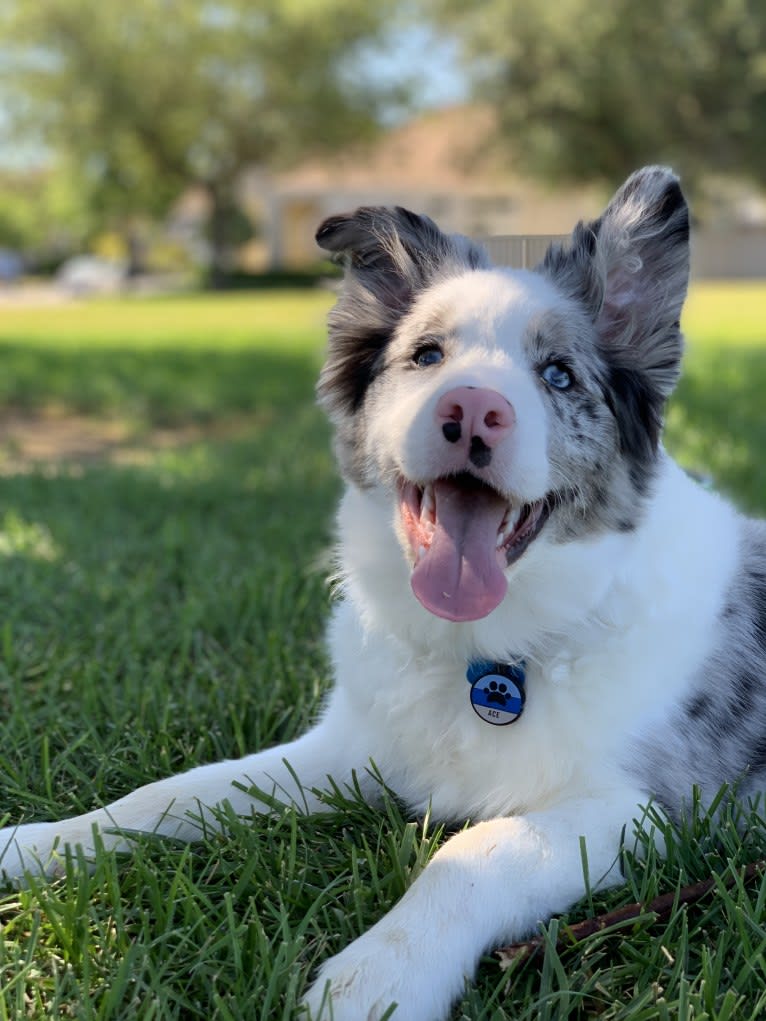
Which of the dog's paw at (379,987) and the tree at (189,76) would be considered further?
the tree at (189,76)

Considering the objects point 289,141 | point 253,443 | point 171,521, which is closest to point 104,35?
point 289,141

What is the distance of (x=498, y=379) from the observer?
8.19 feet

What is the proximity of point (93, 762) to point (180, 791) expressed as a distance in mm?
530

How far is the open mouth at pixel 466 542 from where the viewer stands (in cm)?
252

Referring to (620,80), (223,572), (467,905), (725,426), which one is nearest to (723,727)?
(467,905)

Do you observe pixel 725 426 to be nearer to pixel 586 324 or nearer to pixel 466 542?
pixel 586 324

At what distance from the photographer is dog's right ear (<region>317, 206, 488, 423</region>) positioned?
9.68ft

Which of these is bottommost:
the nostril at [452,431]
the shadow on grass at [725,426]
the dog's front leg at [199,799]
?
the shadow on grass at [725,426]

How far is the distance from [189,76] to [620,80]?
62.2ft

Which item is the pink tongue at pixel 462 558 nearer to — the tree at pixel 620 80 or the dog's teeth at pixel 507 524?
the dog's teeth at pixel 507 524

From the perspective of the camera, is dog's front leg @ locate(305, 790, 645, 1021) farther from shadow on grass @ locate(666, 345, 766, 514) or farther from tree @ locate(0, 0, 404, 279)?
tree @ locate(0, 0, 404, 279)

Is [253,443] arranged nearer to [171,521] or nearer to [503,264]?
[171,521]

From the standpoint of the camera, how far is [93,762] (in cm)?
324

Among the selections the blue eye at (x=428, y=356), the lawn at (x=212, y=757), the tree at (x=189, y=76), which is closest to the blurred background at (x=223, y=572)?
the lawn at (x=212, y=757)
